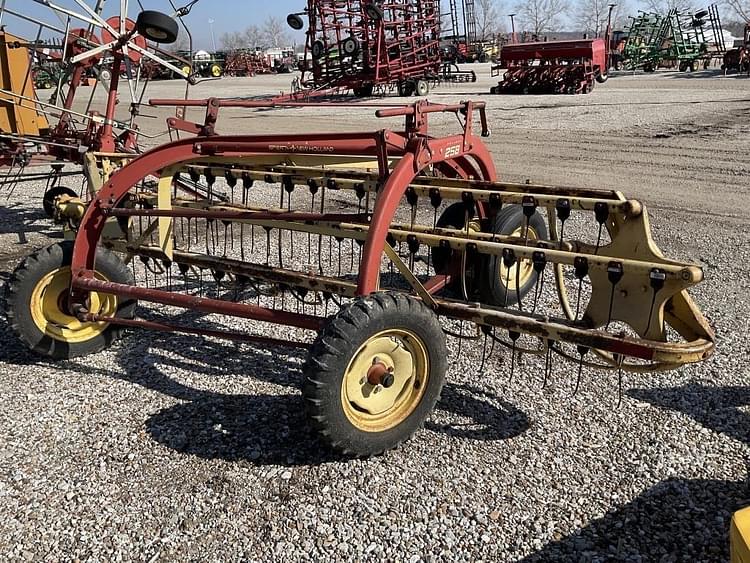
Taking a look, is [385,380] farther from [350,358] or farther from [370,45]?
[370,45]

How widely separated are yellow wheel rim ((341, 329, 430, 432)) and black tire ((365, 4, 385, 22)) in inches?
714

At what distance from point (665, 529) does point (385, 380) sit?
1288 millimetres

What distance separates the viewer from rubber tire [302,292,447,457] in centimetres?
291

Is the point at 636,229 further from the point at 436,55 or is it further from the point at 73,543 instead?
the point at 436,55

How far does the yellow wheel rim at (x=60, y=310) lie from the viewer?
13.3 ft

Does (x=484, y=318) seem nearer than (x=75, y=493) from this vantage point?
No

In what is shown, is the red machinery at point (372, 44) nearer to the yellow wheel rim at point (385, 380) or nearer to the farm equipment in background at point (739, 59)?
the farm equipment in background at point (739, 59)

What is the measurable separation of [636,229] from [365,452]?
1.75 metres

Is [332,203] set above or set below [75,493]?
above

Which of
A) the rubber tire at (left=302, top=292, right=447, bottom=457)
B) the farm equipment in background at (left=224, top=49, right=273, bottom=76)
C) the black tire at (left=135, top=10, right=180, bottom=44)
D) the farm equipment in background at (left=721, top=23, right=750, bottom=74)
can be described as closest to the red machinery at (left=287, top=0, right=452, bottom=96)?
the farm equipment in background at (left=721, top=23, right=750, bottom=74)

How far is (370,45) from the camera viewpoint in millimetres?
21141

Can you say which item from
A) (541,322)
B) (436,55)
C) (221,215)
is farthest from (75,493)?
(436,55)

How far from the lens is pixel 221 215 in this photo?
4.16 meters

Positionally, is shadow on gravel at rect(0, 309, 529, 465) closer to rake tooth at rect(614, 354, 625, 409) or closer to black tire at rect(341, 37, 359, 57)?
rake tooth at rect(614, 354, 625, 409)
